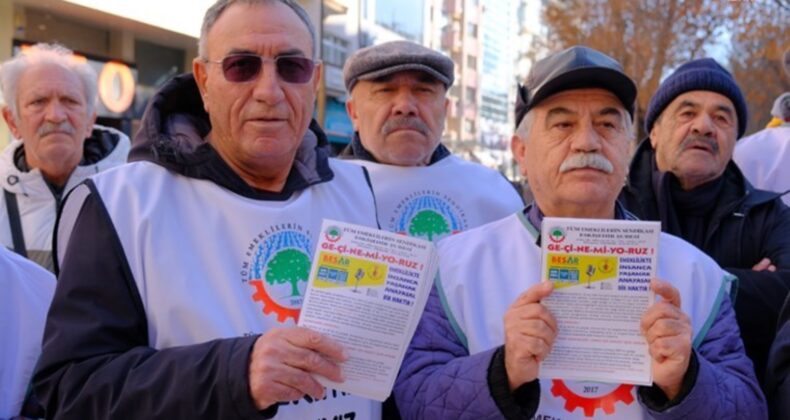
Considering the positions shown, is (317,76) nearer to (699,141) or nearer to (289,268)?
(289,268)

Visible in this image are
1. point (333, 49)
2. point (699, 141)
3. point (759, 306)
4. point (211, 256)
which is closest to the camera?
point (211, 256)

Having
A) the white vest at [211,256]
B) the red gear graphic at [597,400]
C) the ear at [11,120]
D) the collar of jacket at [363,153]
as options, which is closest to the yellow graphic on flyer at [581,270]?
the red gear graphic at [597,400]

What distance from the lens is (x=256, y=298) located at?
2.09 metres

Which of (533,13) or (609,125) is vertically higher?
(533,13)

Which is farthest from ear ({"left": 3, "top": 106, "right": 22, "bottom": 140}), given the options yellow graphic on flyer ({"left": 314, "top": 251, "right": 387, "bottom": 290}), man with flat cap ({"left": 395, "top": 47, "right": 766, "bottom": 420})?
yellow graphic on flyer ({"left": 314, "top": 251, "right": 387, "bottom": 290})

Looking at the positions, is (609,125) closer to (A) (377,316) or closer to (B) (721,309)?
(B) (721,309)

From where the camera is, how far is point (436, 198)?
11.4ft

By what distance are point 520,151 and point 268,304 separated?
0.94 meters

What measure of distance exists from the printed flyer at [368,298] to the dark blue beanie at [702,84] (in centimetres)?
197

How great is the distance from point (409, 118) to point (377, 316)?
1812mm

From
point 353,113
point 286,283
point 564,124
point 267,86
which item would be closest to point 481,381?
point 286,283

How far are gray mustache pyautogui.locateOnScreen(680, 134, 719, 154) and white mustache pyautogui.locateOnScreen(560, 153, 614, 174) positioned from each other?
1.18 m

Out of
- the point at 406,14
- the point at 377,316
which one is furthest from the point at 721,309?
the point at 406,14

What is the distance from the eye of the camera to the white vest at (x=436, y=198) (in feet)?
11.1
